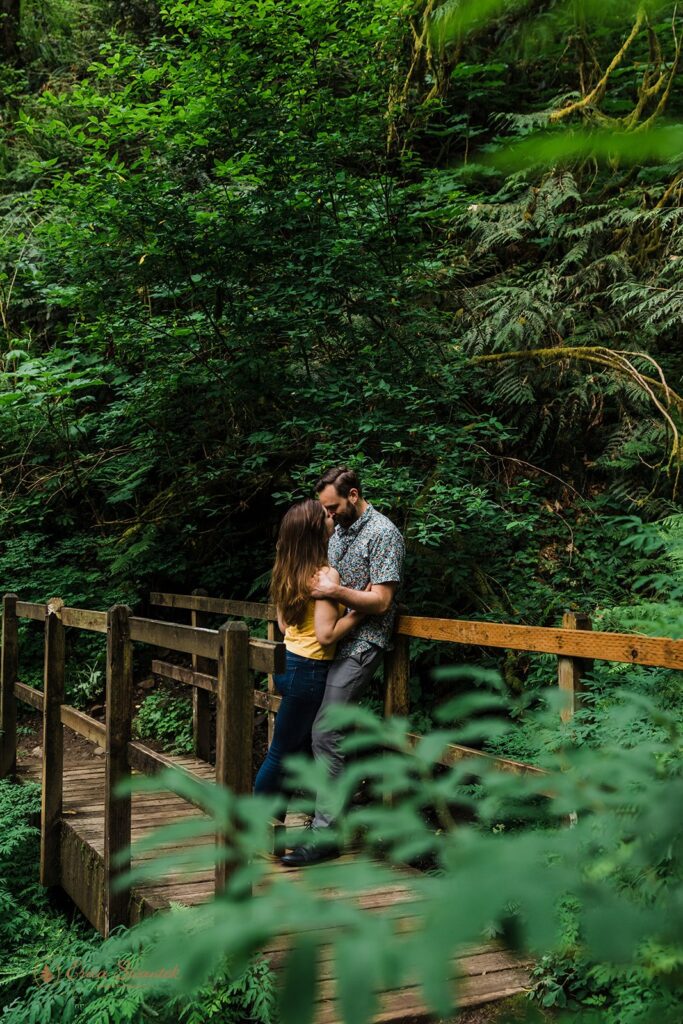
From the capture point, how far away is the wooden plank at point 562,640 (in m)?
2.99

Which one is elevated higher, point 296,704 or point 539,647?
point 539,647

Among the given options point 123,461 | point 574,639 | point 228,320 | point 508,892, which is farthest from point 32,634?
point 508,892

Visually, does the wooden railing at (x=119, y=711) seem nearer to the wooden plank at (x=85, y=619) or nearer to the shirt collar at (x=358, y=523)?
the wooden plank at (x=85, y=619)

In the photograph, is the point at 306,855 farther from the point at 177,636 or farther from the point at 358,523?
the point at 358,523

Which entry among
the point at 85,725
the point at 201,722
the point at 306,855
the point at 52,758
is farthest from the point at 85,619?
the point at 201,722

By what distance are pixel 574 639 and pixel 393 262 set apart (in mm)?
5506

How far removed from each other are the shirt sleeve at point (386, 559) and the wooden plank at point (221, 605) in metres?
1.71

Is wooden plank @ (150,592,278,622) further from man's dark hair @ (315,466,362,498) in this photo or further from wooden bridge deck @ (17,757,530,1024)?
man's dark hair @ (315,466,362,498)

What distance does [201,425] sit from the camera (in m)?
8.62

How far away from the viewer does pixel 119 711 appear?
4.48 meters

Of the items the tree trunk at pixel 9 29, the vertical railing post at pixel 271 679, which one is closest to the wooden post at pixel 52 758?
the vertical railing post at pixel 271 679

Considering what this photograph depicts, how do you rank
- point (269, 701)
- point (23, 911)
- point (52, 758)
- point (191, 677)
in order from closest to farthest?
point (23, 911), point (52, 758), point (269, 701), point (191, 677)

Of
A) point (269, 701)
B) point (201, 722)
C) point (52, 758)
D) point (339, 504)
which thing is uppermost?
point (339, 504)

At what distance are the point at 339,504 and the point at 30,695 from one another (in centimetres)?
323
